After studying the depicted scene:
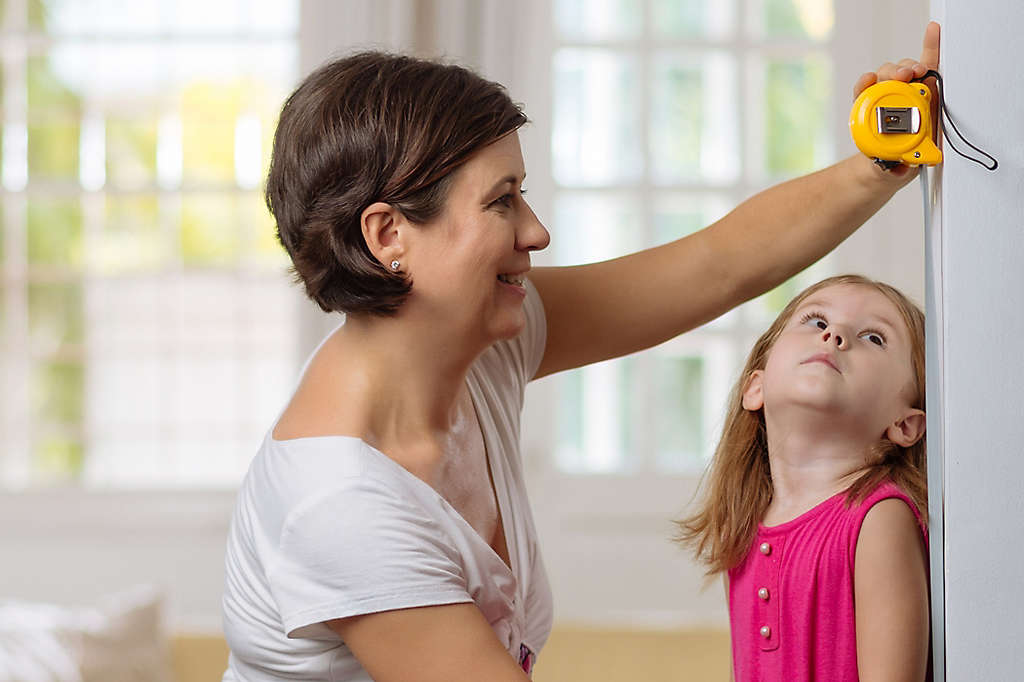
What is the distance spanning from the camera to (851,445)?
3.65ft

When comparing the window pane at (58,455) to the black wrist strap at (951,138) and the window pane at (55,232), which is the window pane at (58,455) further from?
the black wrist strap at (951,138)

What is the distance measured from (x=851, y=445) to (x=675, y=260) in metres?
0.36

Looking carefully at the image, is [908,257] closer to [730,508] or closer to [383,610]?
[730,508]

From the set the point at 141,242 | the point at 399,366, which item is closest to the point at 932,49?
the point at 399,366

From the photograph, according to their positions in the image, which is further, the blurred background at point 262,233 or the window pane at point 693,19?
the window pane at point 693,19

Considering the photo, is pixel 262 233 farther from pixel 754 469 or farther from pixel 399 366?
pixel 754 469

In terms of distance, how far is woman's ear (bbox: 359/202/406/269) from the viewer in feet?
3.80

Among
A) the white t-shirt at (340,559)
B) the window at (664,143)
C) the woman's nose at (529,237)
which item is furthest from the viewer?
the window at (664,143)

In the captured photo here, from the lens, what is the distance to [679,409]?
3.06m

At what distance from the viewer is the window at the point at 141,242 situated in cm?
311

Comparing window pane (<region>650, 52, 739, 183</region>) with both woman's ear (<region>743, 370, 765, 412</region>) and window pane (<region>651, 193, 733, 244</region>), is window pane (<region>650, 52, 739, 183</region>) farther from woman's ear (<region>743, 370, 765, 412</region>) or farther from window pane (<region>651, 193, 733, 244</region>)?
woman's ear (<region>743, 370, 765, 412</region>)

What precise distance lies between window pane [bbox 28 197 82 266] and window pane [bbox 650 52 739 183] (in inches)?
62.1

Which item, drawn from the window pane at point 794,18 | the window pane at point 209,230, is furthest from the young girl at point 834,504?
the window pane at point 209,230

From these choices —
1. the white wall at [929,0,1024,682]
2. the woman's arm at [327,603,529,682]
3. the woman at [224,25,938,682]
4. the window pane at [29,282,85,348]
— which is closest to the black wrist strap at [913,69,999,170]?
the white wall at [929,0,1024,682]
